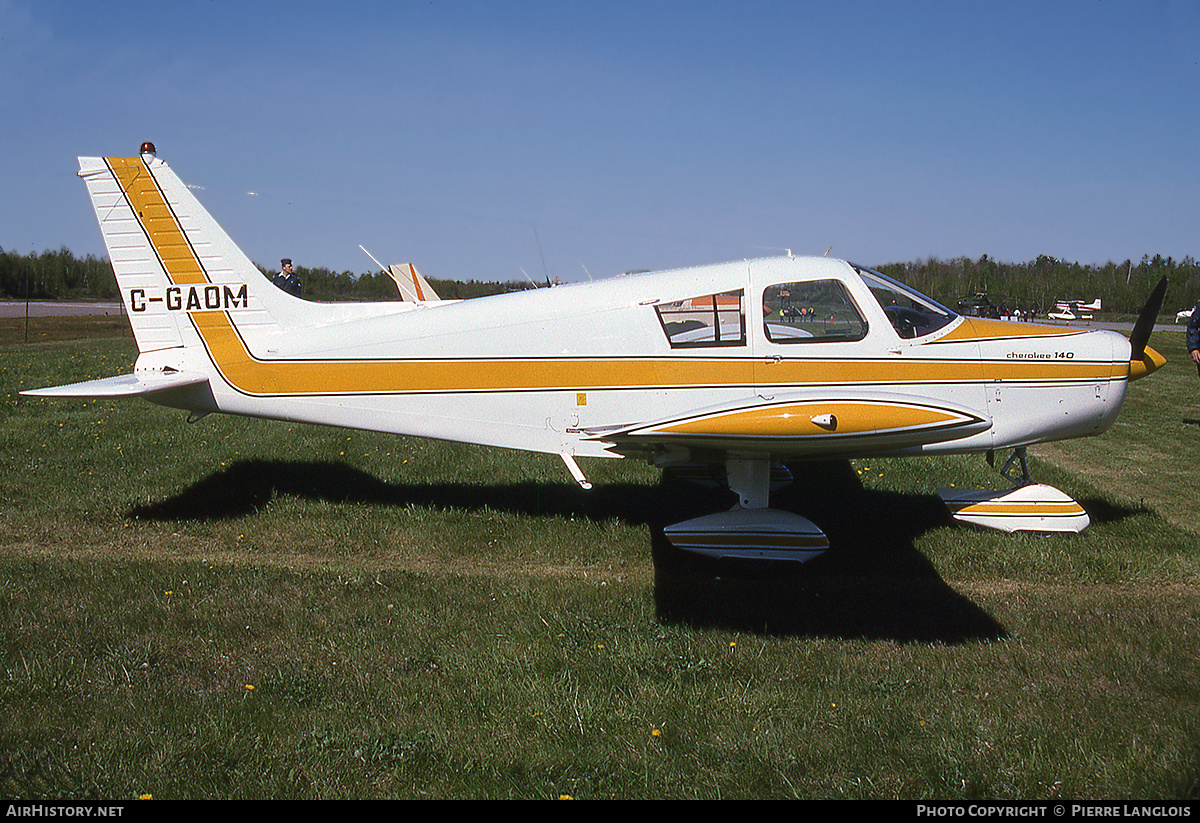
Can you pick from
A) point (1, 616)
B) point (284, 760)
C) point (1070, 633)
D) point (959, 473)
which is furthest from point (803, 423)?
point (1, 616)

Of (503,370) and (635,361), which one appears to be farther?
(503,370)

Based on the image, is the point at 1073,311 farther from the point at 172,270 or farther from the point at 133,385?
the point at 133,385

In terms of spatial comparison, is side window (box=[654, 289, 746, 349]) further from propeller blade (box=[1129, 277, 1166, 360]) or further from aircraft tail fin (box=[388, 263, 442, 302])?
aircraft tail fin (box=[388, 263, 442, 302])

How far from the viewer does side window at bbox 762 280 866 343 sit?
582 centimetres

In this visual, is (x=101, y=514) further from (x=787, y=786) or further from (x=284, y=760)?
(x=787, y=786)

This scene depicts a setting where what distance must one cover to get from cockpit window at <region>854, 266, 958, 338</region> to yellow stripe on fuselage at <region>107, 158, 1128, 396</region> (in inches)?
6.6

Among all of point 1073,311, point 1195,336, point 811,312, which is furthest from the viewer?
point 1073,311

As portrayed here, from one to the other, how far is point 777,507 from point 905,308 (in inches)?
98.1

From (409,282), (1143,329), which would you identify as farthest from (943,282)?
(1143,329)

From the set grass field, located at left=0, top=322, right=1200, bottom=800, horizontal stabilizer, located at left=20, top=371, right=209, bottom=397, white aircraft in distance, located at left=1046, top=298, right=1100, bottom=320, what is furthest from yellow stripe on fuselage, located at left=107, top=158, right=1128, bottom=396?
white aircraft in distance, located at left=1046, top=298, right=1100, bottom=320

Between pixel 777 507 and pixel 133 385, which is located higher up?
pixel 133 385

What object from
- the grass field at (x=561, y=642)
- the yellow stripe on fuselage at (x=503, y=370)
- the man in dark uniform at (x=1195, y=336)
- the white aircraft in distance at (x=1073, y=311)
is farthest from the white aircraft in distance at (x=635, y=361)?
the white aircraft in distance at (x=1073, y=311)

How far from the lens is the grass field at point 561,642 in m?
3.41

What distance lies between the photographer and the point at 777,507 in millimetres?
7605
